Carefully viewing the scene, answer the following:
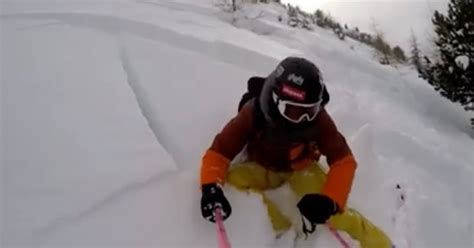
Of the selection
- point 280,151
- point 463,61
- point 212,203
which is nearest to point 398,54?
point 463,61

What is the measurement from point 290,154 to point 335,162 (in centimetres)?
27

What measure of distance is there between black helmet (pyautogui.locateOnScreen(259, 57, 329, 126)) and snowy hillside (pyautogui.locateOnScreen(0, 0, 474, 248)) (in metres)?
0.53

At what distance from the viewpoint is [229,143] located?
335 centimetres

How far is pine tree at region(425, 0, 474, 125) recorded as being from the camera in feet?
21.4

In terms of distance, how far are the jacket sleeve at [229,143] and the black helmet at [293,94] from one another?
16 cm

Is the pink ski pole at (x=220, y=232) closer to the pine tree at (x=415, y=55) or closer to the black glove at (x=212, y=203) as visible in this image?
the black glove at (x=212, y=203)

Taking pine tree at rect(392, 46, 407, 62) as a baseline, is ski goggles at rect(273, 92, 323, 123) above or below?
above

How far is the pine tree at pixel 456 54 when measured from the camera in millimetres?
6523

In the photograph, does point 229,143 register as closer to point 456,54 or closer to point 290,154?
Answer: point 290,154

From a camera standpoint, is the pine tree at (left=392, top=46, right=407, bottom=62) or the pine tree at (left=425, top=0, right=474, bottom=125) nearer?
the pine tree at (left=425, top=0, right=474, bottom=125)

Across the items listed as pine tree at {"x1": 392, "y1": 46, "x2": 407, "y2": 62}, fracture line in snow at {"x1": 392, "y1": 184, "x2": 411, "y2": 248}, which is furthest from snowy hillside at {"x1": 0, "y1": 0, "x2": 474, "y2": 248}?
pine tree at {"x1": 392, "y1": 46, "x2": 407, "y2": 62}

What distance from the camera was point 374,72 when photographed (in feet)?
21.5

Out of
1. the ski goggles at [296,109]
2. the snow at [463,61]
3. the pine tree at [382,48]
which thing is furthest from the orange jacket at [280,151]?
the pine tree at [382,48]

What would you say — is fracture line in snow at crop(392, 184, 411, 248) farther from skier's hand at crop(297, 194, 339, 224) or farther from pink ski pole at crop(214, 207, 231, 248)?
pink ski pole at crop(214, 207, 231, 248)
